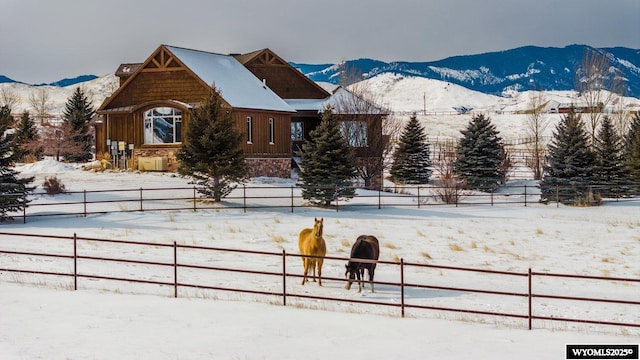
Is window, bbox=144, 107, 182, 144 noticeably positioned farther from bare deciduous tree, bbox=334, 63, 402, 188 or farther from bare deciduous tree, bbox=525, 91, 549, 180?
bare deciduous tree, bbox=525, 91, 549, 180

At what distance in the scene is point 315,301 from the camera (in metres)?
15.3

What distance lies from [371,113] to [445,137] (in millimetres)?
64366

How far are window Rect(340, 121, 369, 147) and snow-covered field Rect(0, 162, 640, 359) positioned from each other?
20.4 meters

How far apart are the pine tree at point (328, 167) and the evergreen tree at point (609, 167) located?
16.9 m

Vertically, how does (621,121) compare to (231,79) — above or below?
below

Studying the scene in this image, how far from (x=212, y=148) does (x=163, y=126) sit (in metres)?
14.2

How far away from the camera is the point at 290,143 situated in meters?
50.2

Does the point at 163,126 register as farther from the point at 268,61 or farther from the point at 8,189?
the point at 8,189

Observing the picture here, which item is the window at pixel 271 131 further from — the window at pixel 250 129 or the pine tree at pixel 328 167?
the pine tree at pixel 328 167

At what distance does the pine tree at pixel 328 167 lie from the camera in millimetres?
35031

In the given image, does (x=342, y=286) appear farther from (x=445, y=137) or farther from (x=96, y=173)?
(x=445, y=137)

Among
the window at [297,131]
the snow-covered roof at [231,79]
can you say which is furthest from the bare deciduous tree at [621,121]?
the snow-covered roof at [231,79]

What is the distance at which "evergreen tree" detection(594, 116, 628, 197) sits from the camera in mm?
44000

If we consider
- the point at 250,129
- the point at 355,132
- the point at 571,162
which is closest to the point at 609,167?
the point at 571,162
